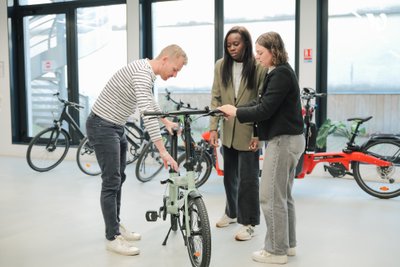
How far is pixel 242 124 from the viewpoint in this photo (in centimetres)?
327

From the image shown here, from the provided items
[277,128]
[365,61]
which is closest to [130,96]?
[277,128]

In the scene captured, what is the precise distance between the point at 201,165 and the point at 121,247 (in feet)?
6.03

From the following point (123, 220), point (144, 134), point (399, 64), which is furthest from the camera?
point (144, 134)

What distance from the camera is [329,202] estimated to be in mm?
4320

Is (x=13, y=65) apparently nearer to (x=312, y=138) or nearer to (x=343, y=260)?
(x=312, y=138)

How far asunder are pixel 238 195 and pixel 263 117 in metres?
0.84

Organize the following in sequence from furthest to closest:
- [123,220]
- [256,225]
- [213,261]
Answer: [123,220], [256,225], [213,261]

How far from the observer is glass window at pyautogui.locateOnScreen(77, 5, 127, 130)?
6754 mm

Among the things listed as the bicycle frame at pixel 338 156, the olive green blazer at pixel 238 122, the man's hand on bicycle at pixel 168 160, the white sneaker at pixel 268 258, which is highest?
the olive green blazer at pixel 238 122

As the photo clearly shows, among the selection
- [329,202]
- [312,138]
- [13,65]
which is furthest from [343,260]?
[13,65]

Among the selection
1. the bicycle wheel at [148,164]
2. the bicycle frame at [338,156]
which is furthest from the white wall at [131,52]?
the bicycle wheel at [148,164]

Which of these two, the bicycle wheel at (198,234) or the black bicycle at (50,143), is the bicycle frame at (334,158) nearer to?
the bicycle wheel at (198,234)

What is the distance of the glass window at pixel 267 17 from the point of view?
5.71m

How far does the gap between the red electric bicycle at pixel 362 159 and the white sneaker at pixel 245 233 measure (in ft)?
4.25
